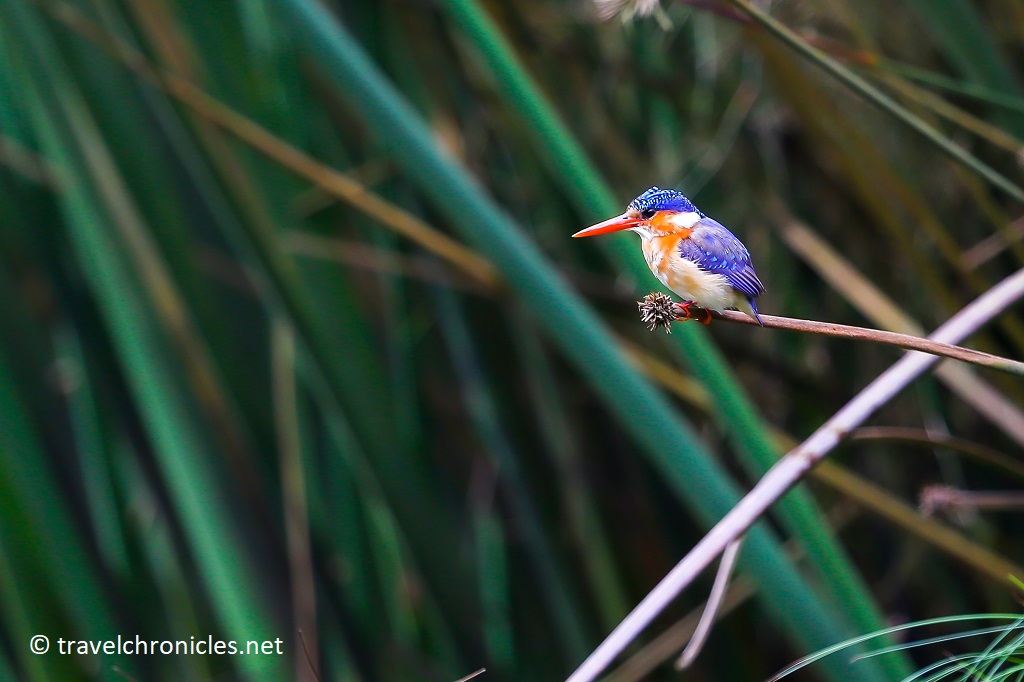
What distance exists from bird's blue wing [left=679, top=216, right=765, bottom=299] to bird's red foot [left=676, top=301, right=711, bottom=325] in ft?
0.10

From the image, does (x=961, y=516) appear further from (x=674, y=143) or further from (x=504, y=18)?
(x=504, y=18)

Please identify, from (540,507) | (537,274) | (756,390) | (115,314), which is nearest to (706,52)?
(756,390)

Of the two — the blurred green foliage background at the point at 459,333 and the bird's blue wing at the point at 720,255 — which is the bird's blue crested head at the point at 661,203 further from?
the blurred green foliage background at the point at 459,333

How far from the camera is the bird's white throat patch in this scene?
0.57 m

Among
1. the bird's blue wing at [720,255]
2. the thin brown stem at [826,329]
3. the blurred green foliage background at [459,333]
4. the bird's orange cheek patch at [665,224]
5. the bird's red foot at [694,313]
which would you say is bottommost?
the thin brown stem at [826,329]

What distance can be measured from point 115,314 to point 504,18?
0.76m

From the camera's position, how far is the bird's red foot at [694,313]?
0.52 m

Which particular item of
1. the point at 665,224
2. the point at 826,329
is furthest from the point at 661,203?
the point at 826,329

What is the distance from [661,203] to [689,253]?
0.04m

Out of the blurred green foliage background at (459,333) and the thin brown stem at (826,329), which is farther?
the blurred green foliage background at (459,333)

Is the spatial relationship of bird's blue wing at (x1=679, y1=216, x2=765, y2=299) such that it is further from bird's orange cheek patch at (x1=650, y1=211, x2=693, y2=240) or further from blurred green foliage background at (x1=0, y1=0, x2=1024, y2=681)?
blurred green foliage background at (x1=0, y1=0, x2=1024, y2=681)

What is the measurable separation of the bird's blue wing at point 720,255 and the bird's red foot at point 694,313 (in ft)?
0.10

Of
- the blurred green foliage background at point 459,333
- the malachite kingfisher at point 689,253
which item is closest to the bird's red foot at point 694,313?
the malachite kingfisher at point 689,253

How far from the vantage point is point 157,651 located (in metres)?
1.37
